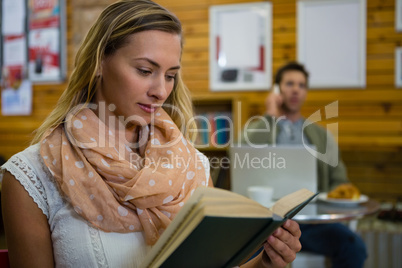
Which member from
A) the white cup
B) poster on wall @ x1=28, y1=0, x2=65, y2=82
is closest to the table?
the white cup

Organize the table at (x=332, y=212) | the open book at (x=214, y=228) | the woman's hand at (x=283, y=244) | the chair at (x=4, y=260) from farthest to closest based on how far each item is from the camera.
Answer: the table at (x=332, y=212), the chair at (x=4, y=260), the woman's hand at (x=283, y=244), the open book at (x=214, y=228)

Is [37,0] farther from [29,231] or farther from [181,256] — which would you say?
[181,256]

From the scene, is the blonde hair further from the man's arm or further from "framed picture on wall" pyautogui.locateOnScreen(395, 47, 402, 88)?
"framed picture on wall" pyautogui.locateOnScreen(395, 47, 402, 88)

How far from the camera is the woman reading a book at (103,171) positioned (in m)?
0.94

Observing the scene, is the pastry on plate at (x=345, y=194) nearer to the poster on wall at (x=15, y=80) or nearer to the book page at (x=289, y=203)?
the book page at (x=289, y=203)

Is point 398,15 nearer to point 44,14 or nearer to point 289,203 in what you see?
point 289,203

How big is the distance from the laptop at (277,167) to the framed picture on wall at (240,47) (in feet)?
5.75

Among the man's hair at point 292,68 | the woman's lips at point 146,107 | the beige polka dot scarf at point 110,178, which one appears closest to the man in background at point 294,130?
the man's hair at point 292,68

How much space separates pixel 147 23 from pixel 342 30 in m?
2.76

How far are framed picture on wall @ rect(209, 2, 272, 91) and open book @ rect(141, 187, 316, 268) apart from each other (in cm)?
288

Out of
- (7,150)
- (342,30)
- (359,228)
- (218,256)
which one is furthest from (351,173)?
(7,150)

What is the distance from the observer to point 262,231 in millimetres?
707

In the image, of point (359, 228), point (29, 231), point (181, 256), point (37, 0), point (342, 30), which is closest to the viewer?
point (181, 256)

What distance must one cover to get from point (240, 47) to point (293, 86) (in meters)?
0.85
